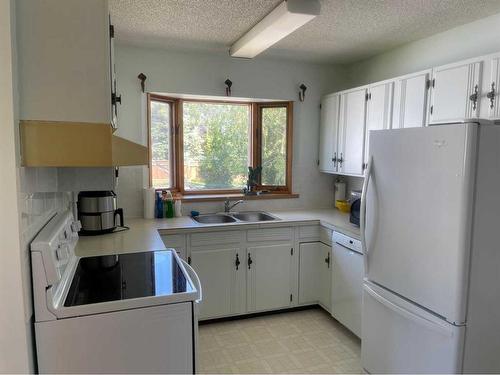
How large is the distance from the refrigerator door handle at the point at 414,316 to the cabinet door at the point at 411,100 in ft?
4.09

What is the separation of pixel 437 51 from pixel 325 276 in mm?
2062

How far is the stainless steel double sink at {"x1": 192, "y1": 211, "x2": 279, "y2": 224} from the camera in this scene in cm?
335

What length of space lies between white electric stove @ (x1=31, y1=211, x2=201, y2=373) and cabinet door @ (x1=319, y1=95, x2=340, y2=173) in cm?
230

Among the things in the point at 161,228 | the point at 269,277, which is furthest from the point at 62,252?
the point at 269,277

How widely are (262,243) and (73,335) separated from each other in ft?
6.35

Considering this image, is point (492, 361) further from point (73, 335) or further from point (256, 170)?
point (256, 170)

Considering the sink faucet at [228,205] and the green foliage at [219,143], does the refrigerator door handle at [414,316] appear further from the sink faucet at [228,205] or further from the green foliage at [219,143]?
the green foliage at [219,143]

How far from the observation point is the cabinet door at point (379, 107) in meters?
2.84

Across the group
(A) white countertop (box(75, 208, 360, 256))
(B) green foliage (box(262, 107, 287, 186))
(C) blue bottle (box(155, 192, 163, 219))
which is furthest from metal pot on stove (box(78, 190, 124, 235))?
(B) green foliage (box(262, 107, 287, 186))

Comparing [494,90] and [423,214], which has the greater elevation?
[494,90]

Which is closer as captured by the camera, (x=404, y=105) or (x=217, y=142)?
(x=404, y=105)

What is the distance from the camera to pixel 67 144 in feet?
4.30

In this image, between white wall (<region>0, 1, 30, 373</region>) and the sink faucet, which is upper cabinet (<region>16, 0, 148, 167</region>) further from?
the sink faucet

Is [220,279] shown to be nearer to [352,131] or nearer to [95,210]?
[95,210]
